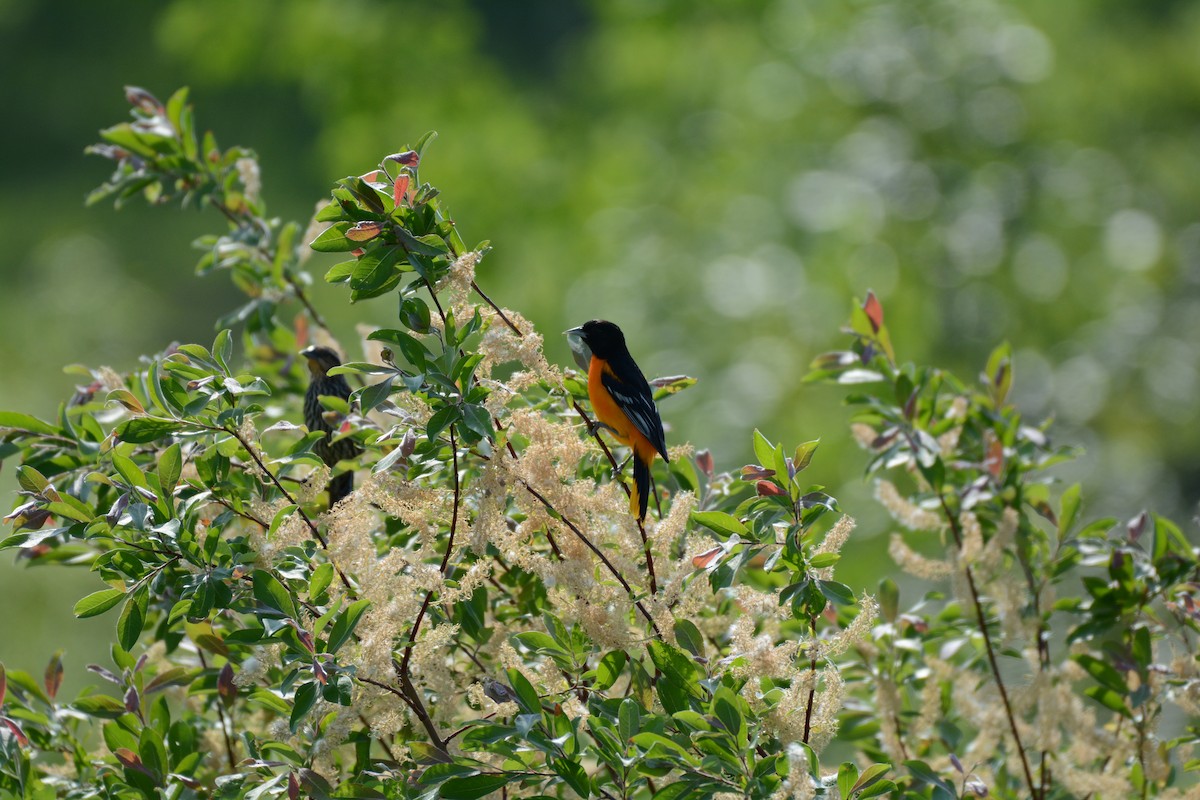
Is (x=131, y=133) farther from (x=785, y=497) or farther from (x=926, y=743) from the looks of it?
(x=926, y=743)

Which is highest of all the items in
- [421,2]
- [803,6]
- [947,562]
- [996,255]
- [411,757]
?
[421,2]

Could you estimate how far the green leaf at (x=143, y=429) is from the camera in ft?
4.57

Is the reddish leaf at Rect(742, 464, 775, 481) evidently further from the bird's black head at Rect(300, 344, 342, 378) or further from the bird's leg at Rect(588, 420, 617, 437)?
the bird's black head at Rect(300, 344, 342, 378)

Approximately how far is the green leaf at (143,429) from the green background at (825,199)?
220 inches

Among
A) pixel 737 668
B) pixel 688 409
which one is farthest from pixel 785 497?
pixel 688 409


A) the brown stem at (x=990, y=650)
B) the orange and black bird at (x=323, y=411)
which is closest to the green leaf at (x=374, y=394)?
the orange and black bird at (x=323, y=411)

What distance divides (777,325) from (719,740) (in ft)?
21.2

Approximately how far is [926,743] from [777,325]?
5718 millimetres

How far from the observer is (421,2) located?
35.2ft

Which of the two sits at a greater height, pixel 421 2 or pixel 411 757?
pixel 421 2

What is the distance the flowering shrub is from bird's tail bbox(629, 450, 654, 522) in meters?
0.03

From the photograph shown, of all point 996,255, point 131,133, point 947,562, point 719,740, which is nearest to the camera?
point 719,740

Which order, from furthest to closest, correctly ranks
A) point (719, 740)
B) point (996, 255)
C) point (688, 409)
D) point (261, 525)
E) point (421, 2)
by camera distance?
point (421, 2) < point (996, 255) < point (688, 409) < point (261, 525) < point (719, 740)

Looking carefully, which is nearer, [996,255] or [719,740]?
[719,740]
